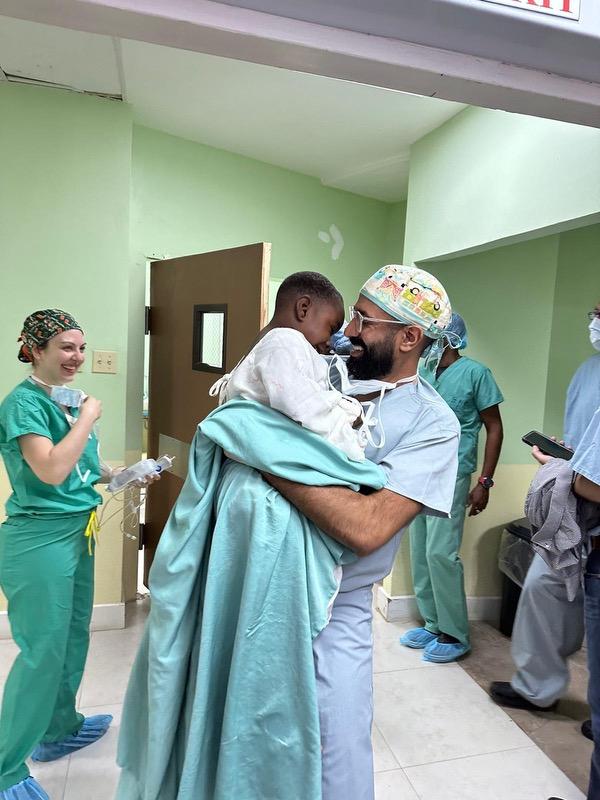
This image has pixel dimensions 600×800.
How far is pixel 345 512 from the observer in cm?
86

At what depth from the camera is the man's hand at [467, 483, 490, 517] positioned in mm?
2496

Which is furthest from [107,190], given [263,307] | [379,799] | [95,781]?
[379,799]

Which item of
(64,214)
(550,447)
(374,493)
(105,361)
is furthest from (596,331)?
(64,214)

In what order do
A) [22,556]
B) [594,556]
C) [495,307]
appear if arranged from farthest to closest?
[495,307]
[22,556]
[594,556]

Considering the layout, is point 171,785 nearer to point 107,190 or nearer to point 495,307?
point 107,190

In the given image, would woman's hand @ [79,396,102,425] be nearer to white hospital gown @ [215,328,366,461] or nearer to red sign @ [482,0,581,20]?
white hospital gown @ [215,328,366,461]

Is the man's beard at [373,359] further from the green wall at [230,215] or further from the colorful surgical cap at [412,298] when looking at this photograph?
the green wall at [230,215]

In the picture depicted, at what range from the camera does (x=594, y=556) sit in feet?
4.72

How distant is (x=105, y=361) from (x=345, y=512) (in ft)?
6.10

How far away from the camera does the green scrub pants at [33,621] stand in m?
1.52

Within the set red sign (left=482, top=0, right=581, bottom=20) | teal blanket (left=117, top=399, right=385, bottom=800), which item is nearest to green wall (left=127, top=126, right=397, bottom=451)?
teal blanket (left=117, top=399, right=385, bottom=800)

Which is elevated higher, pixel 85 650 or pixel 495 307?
pixel 495 307

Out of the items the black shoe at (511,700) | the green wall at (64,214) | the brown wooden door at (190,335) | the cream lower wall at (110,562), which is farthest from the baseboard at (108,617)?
the black shoe at (511,700)

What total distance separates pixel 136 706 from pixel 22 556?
72 centimetres
